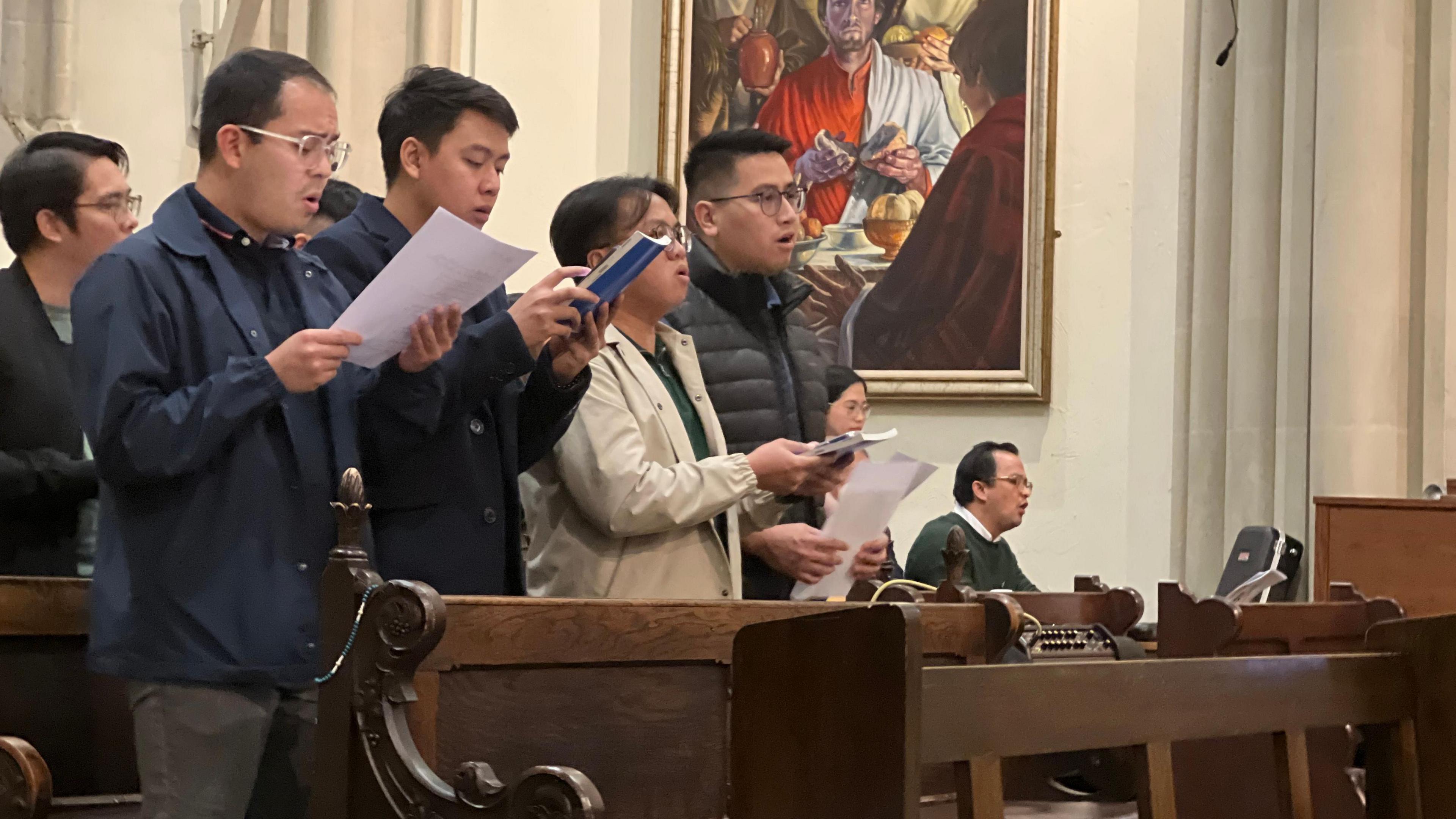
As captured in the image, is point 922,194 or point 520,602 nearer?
point 520,602

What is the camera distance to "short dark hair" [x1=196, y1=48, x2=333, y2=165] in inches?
97.4

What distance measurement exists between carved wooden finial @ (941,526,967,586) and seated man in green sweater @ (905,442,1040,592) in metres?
2.47

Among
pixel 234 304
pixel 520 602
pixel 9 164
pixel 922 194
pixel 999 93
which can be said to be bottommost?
pixel 520 602

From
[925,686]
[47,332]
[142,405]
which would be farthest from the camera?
[47,332]

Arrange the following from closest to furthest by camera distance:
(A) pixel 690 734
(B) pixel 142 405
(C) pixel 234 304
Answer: (B) pixel 142 405 → (C) pixel 234 304 → (A) pixel 690 734

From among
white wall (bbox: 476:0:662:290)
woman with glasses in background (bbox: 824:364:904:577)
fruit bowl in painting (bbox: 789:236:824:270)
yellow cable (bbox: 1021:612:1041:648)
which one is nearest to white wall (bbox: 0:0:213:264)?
white wall (bbox: 476:0:662:290)

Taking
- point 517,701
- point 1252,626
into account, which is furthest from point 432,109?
point 1252,626

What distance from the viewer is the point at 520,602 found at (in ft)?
7.63

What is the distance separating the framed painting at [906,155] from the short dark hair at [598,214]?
14.3 ft

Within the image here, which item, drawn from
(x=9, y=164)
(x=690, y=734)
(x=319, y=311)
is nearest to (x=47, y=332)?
(x=9, y=164)

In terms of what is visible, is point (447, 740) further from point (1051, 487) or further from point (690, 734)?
point (1051, 487)

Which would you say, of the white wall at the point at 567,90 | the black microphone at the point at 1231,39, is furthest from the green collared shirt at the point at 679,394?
the white wall at the point at 567,90

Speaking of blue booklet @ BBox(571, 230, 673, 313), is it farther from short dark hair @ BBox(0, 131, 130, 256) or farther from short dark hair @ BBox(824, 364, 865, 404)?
short dark hair @ BBox(824, 364, 865, 404)

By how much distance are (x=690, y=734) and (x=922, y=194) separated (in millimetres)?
5618
